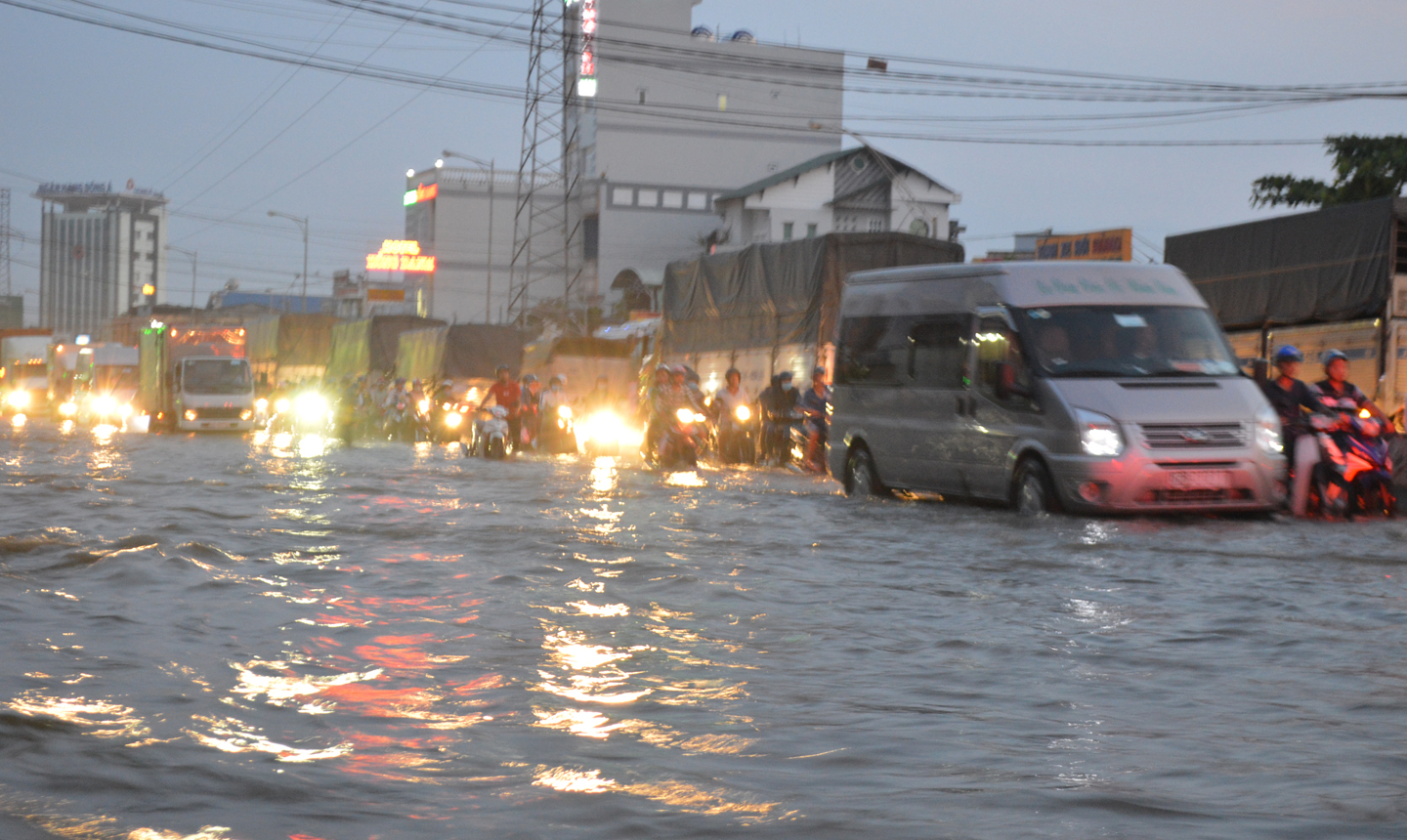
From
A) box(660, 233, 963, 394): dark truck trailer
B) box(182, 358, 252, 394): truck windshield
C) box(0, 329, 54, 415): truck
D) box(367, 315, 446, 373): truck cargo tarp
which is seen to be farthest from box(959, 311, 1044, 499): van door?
box(0, 329, 54, 415): truck

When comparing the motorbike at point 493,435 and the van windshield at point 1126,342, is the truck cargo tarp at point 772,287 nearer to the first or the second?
the motorbike at point 493,435

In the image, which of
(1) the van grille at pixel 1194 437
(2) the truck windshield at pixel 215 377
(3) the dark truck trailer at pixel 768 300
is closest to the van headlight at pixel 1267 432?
(1) the van grille at pixel 1194 437

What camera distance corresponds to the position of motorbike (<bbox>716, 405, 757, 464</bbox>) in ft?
79.1

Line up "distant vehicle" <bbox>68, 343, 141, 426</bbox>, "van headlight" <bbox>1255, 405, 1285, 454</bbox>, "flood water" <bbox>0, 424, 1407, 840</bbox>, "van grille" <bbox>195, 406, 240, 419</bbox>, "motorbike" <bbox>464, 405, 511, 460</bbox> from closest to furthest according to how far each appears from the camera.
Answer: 1. "flood water" <bbox>0, 424, 1407, 840</bbox>
2. "van headlight" <bbox>1255, 405, 1285, 454</bbox>
3. "motorbike" <bbox>464, 405, 511, 460</bbox>
4. "van grille" <bbox>195, 406, 240, 419</bbox>
5. "distant vehicle" <bbox>68, 343, 141, 426</bbox>

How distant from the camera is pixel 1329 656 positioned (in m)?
6.65

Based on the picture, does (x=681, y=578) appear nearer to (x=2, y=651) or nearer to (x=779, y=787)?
(x=2, y=651)

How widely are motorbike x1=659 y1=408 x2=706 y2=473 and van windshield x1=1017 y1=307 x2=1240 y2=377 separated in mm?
9574

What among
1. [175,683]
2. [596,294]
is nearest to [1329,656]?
[175,683]

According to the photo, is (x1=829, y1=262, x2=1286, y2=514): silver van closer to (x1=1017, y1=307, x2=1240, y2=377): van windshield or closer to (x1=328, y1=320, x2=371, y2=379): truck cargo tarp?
(x1=1017, y1=307, x2=1240, y2=377): van windshield

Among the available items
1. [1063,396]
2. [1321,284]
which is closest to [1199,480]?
[1063,396]

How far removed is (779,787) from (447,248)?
292 ft

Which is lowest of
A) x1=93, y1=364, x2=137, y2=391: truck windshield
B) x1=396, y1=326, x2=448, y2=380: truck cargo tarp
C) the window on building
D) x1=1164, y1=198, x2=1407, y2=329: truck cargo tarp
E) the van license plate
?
the van license plate

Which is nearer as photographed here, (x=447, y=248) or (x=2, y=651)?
(x=2, y=651)

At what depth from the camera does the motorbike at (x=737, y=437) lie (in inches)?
949
